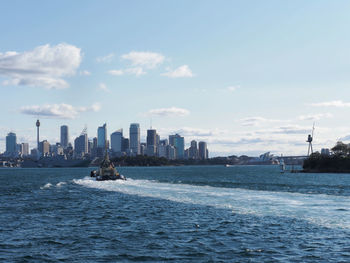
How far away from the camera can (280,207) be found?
49.4 metres

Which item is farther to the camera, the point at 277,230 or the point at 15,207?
the point at 15,207

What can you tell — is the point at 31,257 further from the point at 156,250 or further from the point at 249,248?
the point at 249,248

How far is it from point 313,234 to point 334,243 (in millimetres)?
3212

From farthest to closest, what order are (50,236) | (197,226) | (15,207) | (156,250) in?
(15,207)
(197,226)
(50,236)
(156,250)

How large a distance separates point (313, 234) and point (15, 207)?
36341mm

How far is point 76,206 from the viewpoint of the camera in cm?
5481

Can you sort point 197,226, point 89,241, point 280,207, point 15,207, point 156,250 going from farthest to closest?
point 15,207 → point 280,207 → point 197,226 → point 89,241 → point 156,250

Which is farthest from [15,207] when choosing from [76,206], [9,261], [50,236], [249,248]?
[249,248]

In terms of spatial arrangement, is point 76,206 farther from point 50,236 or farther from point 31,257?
point 31,257

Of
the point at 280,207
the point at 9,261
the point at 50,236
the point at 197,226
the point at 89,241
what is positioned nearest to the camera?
the point at 9,261

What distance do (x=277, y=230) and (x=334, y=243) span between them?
551cm

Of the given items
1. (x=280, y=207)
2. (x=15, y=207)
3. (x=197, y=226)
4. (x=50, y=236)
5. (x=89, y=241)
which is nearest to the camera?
(x=89, y=241)

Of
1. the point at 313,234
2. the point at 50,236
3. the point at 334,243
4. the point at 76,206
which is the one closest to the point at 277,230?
the point at 313,234

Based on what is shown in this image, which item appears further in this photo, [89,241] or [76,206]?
[76,206]
